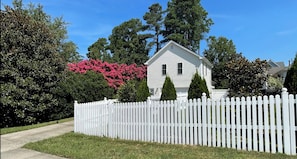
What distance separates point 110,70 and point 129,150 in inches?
801

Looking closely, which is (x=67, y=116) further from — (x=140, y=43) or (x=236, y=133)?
(x=140, y=43)

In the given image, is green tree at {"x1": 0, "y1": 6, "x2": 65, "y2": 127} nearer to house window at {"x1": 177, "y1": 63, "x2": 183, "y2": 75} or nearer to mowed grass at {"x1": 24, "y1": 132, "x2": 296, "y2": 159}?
mowed grass at {"x1": 24, "y1": 132, "x2": 296, "y2": 159}

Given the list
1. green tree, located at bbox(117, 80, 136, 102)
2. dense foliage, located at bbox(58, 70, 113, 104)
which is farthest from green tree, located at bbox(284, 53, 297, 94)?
dense foliage, located at bbox(58, 70, 113, 104)

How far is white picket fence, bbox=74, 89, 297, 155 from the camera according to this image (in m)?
5.60

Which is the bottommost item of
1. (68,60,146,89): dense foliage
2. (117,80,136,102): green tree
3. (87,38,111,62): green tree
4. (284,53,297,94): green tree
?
(117,80,136,102): green tree

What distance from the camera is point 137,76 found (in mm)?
29328

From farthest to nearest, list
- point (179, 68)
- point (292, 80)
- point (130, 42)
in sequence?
point (130, 42) < point (179, 68) < point (292, 80)

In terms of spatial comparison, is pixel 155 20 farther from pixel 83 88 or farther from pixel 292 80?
pixel 292 80

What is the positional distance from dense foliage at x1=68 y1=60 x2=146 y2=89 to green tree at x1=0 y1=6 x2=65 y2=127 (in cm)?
781

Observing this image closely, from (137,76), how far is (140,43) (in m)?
15.4

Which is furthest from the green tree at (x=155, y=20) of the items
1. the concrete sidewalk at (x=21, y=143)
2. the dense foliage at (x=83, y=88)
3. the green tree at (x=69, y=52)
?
the concrete sidewalk at (x=21, y=143)

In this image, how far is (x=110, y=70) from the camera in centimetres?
2648

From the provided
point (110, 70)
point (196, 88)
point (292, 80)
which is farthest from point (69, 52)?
point (292, 80)

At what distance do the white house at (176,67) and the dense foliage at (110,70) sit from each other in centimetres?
232
